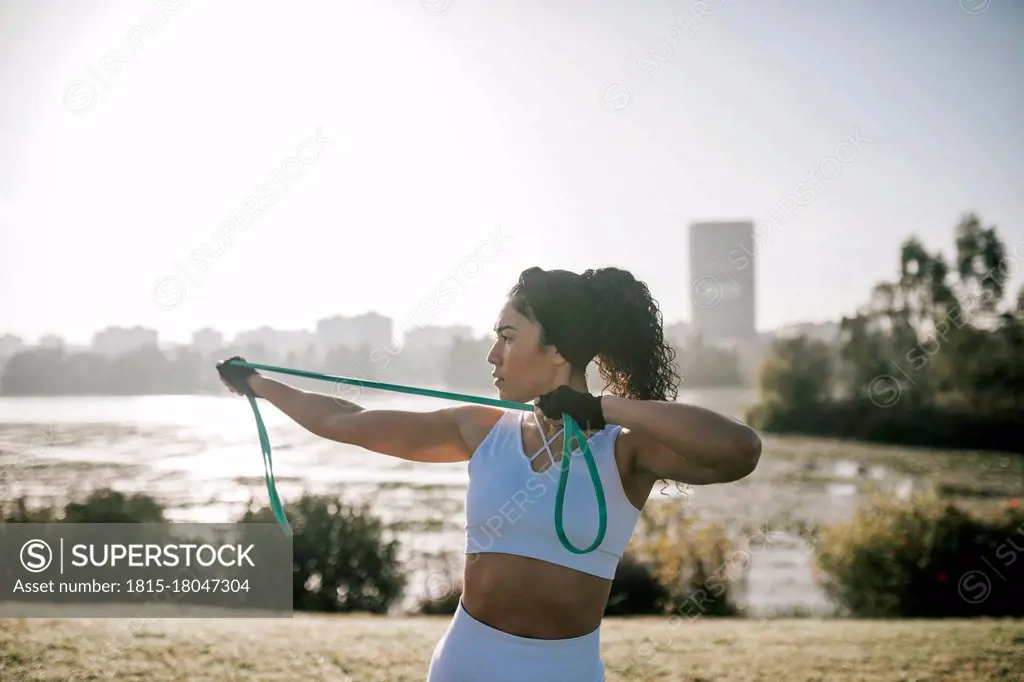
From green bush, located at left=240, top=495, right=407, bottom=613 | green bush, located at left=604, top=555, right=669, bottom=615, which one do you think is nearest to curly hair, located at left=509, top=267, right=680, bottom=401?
green bush, located at left=604, top=555, right=669, bottom=615

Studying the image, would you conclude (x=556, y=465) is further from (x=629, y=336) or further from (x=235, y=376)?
(x=235, y=376)

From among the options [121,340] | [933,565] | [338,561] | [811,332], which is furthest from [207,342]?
[811,332]

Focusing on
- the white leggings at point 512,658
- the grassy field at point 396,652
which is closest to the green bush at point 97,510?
the grassy field at point 396,652

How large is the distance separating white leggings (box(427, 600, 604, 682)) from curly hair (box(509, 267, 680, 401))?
0.69 meters

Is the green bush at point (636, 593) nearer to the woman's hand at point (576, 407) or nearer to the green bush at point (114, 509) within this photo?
the green bush at point (114, 509)

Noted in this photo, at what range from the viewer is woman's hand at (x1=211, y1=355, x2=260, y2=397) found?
2594 mm

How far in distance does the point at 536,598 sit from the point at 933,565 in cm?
854

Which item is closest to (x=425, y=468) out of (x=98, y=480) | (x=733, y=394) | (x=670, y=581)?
(x=98, y=480)

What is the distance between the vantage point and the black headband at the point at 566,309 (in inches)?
80.4

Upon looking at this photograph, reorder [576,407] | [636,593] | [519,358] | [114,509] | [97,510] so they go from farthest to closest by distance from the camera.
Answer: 1. [114,509]
2. [97,510]
3. [636,593]
4. [519,358]
5. [576,407]

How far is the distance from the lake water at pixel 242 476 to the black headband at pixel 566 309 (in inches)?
124

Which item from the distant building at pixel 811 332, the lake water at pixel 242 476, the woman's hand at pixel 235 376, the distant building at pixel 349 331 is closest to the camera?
the woman's hand at pixel 235 376

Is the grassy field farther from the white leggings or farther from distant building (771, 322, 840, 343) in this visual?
distant building (771, 322, 840, 343)

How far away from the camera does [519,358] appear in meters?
2.04
